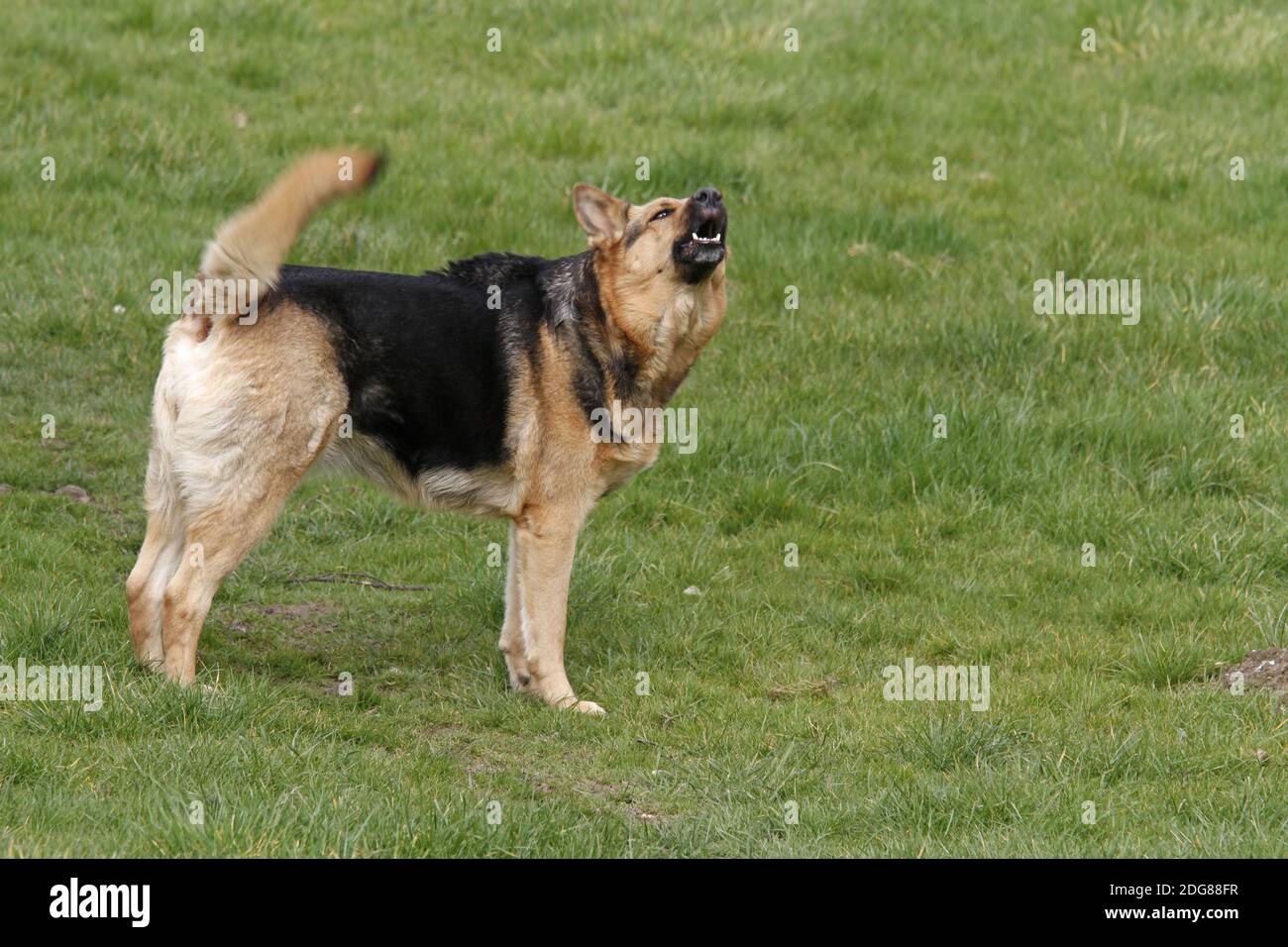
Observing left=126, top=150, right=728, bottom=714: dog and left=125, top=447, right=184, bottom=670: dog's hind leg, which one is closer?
left=126, top=150, right=728, bottom=714: dog

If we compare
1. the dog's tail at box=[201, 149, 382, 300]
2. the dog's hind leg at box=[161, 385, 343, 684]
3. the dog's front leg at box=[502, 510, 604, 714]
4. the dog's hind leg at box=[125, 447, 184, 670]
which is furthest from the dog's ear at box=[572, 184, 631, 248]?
the dog's hind leg at box=[125, 447, 184, 670]

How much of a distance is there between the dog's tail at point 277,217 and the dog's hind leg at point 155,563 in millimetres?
806

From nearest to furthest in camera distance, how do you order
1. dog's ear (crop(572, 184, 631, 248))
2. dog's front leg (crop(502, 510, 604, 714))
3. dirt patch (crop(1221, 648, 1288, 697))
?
dirt patch (crop(1221, 648, 1288, 697)), dog's front leg (crop(502, 510, 604, 714)), dog's ear (crop(572, 184, 631, 248))

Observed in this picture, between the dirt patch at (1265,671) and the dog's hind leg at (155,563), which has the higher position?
the dog's hind leg at (155,563)

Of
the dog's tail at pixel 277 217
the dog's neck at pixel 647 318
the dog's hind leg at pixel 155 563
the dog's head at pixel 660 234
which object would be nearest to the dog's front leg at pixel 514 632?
the dog's neck at pixel 647 318

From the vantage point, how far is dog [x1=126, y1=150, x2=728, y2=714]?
5.89 metres

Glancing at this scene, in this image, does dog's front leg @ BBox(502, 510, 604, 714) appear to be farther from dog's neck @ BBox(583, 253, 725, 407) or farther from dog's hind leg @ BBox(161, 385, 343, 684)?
dog's hind leg @ BBox(161, 385, 343, 684)

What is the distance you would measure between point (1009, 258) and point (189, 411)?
19.4ft

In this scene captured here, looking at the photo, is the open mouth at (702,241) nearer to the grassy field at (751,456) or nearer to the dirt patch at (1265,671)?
the grassy field at (751,456)

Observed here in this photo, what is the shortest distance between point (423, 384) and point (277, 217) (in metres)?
0.85

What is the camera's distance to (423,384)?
243 inches

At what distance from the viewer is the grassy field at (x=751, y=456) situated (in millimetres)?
5258

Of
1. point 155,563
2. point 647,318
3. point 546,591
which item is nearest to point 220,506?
point 155,563

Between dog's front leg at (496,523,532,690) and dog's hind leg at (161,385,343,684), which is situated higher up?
dog's hind leg at (161,385,343,684)
